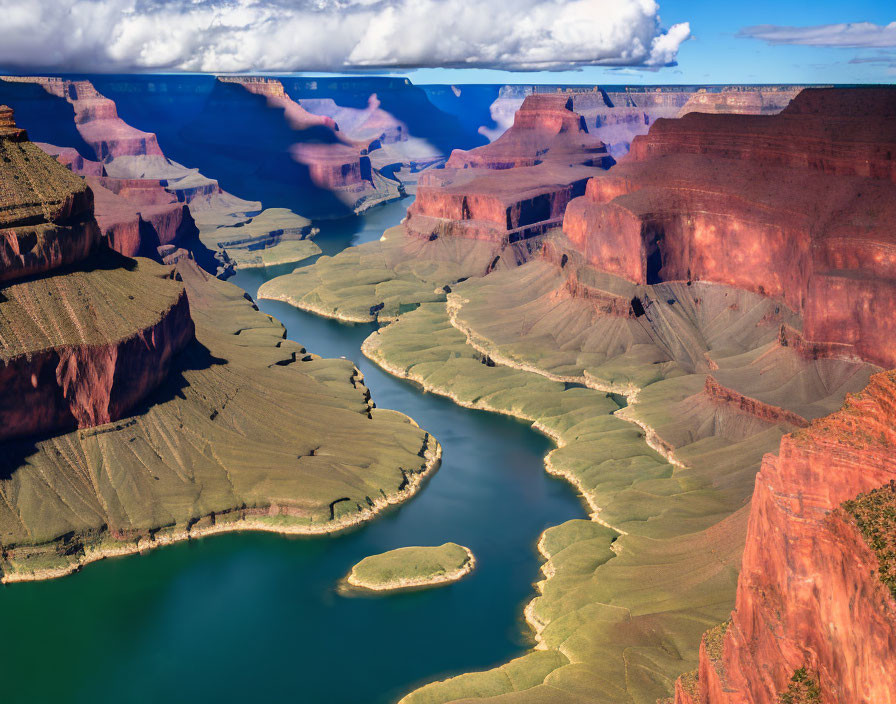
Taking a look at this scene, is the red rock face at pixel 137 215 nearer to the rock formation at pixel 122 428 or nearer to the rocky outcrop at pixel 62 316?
the rocky outcrop at pixel 62 316

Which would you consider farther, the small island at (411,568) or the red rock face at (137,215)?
the red rock face at (137,215)

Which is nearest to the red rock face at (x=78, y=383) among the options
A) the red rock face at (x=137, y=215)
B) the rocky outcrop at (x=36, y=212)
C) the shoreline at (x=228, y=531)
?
the rocky outcrop at (x=36, y=212)

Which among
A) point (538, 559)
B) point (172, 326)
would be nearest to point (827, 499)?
point (538, 559)

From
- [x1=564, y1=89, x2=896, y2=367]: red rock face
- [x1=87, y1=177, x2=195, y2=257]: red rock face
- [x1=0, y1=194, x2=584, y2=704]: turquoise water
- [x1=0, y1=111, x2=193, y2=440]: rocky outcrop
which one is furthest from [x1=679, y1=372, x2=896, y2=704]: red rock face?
[x1=87, y1=177, x2=195, y2=257]: red rock face

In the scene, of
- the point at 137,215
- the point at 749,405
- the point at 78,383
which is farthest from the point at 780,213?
the point at 137,215

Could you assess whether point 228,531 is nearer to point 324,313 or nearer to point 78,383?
point 78,383
